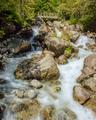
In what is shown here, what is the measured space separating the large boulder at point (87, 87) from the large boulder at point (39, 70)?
1531 mm

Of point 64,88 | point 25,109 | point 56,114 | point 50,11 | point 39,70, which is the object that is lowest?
point 50,11

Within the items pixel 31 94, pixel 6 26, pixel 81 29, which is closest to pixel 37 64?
pixel 31 94

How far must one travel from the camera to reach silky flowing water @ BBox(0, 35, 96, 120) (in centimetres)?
1148

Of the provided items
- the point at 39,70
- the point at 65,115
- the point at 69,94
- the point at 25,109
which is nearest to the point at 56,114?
the point at 65,115

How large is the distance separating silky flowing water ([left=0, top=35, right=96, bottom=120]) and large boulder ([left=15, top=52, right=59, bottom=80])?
44cm

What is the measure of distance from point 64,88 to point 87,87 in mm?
1232

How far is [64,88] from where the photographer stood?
1341cm

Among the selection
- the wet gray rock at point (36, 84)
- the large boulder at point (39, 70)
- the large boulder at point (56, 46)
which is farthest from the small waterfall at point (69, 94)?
the large boulder at point (56, 46)

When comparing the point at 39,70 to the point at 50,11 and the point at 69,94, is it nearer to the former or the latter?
the point at 69,94

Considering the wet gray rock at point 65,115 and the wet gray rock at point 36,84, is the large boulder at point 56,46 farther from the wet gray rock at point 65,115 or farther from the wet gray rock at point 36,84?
the wet gray rock at point 65,115

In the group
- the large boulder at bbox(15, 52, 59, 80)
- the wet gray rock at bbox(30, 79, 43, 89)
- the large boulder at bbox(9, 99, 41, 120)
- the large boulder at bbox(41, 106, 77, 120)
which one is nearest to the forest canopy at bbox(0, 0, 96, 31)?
the large boulder at bbox(15, 52, 59, 80)

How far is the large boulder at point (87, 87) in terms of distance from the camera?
467 inches

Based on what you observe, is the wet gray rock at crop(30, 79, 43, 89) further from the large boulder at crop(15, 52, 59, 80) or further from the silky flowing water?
the large boulder at crop(15, 52, 59, 80)

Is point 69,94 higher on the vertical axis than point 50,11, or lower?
higher
